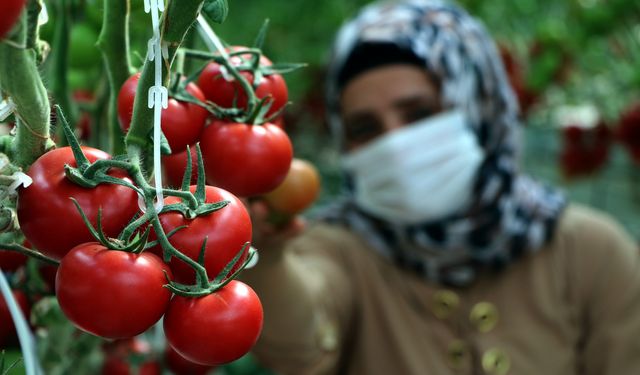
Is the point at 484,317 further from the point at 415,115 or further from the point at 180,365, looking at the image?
the point at 180,365

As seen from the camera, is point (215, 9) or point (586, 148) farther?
point (586, 148)

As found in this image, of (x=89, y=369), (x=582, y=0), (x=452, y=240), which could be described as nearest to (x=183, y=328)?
(x=89, y=369)

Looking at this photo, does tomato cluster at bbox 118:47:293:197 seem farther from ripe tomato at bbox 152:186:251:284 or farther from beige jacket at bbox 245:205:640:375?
beige jacket at bbox 245:205:640:375

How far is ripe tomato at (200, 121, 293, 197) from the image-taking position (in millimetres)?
316

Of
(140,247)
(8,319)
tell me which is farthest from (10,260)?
(140,247)

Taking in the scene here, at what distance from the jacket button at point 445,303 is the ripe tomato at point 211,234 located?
945mm

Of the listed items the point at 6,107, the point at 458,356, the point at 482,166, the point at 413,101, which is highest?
the point at 6,107

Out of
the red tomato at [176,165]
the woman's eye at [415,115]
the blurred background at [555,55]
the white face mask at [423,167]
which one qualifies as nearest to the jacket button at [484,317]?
the white face mask at [423,167]

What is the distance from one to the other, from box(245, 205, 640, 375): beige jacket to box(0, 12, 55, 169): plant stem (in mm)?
817

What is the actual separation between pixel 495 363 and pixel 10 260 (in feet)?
3.07

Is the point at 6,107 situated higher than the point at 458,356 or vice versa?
the point at 6,107

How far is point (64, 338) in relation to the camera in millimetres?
429

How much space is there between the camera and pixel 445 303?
3.88 feet

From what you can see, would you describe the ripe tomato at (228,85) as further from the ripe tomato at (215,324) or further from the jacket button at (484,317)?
the jacket button at (484,317)
